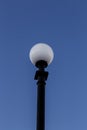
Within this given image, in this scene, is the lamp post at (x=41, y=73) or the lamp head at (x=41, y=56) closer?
the lamp post at (x=41, y=73)

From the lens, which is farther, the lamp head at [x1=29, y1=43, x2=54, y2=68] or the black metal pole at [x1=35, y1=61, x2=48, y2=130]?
the lamp head at [x1=29, y1=43, x2=54, y2=68]

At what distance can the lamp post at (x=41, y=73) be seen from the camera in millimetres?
4453

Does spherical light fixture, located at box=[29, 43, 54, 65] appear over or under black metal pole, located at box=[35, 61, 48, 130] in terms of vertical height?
over

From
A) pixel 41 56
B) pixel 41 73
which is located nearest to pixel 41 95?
pixel 41 73

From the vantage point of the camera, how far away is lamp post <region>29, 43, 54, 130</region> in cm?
445

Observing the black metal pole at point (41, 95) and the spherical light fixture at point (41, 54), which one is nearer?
the black metal pole at point (41, 95)

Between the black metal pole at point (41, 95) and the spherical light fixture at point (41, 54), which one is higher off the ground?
the spherical light fixture at point (41, 54)

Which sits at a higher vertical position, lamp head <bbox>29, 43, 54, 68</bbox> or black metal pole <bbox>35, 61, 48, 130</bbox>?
lamp head <bbox>29, 43, 54, 68</bbox>

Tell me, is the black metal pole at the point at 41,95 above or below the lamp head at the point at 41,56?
below

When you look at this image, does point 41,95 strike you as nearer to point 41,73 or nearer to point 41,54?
point 41,73

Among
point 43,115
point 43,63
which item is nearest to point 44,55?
point 43,63

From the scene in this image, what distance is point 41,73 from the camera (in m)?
4.92

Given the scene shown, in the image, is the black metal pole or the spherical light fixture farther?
the spherical light fixture

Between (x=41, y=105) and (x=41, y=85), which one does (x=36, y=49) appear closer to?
(x=41, y=85)
